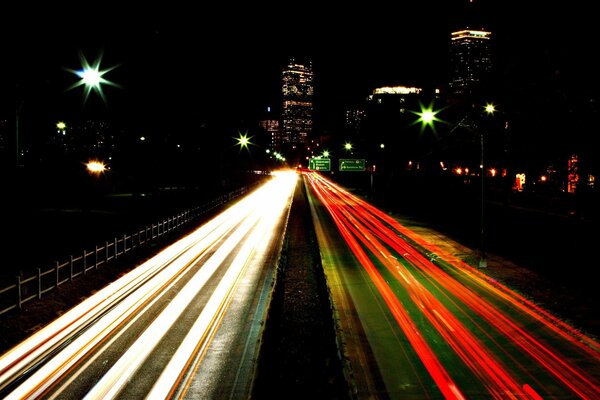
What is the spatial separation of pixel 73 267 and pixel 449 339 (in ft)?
52.3

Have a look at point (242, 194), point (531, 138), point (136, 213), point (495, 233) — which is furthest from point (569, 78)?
point (242, 194)

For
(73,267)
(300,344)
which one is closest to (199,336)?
(300,344)

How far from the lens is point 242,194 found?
73.8 metres

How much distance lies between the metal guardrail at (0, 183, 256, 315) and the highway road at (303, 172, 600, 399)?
1011cm

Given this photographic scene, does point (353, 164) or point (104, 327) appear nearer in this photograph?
point (104, 327)

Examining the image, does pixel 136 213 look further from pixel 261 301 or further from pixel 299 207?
pixel 261 301

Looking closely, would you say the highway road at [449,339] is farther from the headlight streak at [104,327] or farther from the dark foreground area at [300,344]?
the headlight streak at [104,327]

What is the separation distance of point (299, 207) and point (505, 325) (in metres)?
42.2

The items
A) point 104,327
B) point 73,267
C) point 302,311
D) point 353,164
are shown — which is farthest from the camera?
point 353,164

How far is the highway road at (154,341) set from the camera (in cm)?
1005

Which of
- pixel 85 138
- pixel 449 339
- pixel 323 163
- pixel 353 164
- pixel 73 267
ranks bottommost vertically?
pixel 449 339

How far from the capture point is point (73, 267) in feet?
67.9

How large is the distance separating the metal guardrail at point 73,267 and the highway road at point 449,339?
1011 cm

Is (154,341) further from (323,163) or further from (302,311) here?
(323,163)
